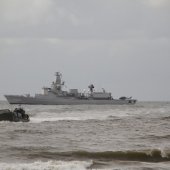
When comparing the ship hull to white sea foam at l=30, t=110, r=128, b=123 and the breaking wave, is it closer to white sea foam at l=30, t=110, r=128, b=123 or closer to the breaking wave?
white sea foam at l=30, t=110, r=128, b=123

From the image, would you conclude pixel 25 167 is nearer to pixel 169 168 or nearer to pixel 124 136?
pixel 169 168

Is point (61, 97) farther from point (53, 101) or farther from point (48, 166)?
point (48, 166)

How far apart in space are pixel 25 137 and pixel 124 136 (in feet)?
19.1

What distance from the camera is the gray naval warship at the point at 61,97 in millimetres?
132000

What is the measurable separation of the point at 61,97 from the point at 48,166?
11509 cm

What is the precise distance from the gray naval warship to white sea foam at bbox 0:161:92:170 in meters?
113

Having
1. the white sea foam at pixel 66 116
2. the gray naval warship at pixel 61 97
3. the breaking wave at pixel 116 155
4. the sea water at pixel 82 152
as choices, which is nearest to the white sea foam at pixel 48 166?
the sea water at pixel 82 152

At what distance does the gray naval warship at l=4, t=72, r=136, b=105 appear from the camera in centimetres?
13200

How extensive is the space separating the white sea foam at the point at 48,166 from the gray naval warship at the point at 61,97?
371 ft

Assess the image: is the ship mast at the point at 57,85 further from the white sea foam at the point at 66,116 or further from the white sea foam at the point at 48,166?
the white sea foam at the point at 48,166

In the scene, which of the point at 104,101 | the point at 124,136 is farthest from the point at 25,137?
the point at 104,101

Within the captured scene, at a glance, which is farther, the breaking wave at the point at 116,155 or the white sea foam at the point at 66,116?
the white sea foam at the point at 66,116

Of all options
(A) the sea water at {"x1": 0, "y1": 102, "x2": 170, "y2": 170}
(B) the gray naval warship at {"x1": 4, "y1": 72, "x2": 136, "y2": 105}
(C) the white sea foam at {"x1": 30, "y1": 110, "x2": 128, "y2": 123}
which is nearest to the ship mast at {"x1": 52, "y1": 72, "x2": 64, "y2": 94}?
(B) the gray naval warship at {"x1": 4, "y1": 72, "x2": 136, "y2": 105}

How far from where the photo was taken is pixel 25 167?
16.8 m
